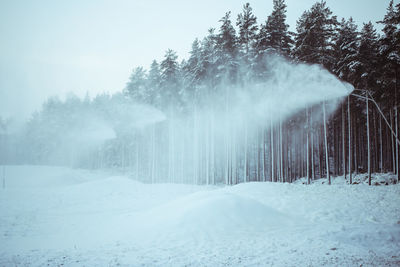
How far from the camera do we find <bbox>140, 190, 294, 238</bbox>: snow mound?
8.88 metres

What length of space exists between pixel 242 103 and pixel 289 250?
63.2 ft

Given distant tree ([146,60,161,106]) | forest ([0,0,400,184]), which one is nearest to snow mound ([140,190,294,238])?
Answer: forest ([0,0,400,184])

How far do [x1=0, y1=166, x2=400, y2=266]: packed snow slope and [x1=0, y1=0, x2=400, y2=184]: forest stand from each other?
547 centimetres

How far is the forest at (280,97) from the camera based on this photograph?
19.5m

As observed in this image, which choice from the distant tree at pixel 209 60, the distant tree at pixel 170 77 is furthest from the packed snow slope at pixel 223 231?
the distant tree at pixel 170 77

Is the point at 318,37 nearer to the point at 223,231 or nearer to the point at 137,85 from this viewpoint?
the point at 223,231

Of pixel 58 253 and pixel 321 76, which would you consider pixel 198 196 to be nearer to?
pixel 58 253

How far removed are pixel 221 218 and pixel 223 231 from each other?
0.93 meters

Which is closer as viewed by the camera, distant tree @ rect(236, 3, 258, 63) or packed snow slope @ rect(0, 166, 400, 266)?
packed snow slope @ rect(0, 166, 400, 266)

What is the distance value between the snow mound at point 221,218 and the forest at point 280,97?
8.78 m

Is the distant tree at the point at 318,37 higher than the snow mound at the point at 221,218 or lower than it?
higher

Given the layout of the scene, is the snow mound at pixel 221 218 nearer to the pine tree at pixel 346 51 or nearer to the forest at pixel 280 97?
the forest at pixel 280 97

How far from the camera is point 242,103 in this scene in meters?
Result: 24.3

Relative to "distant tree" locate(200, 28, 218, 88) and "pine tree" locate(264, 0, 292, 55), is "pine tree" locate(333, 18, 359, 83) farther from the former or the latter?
"distant tree" locate(200, 28, 218, 88)
